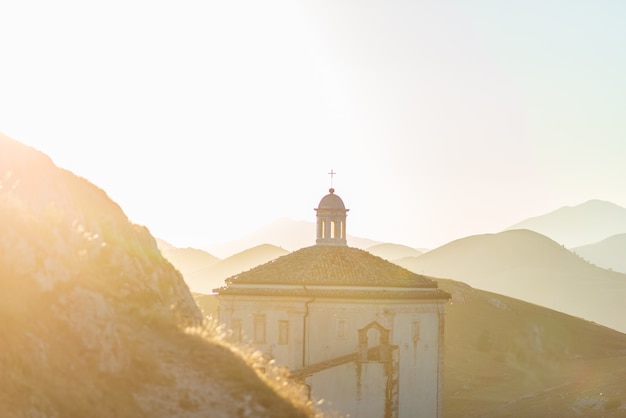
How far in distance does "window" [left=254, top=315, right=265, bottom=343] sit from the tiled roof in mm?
2076

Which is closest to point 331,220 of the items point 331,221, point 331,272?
point 331,221

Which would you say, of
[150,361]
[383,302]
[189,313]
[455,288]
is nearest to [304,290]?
[383,302]

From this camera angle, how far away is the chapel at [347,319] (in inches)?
1875

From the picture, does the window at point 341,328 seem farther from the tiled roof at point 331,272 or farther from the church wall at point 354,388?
the church wall at point 354,388

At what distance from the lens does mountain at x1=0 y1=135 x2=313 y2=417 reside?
1471cm

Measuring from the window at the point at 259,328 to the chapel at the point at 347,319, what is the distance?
0.06 meters

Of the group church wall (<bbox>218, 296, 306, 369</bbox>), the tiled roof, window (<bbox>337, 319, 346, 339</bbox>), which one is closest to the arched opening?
window (<bbox>337, 319, 346, 339</bbox>)

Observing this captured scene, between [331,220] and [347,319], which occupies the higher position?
[331,220]

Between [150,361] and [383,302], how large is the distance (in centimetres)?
3263

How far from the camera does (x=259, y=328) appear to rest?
4934cm

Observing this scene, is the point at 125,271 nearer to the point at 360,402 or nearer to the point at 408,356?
the point at 360,402

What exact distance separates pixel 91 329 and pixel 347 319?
1302 inches

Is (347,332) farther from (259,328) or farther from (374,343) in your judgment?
(259,328)

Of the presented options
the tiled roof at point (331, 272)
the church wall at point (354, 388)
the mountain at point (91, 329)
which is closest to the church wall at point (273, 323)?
the tiled roof at point (331, 272)
